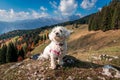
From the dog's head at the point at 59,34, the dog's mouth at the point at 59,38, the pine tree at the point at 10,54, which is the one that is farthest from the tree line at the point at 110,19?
the dog's mouth at the point at 59,38

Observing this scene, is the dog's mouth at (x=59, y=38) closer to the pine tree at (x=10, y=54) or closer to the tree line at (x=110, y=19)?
the tree line at (x=110, y=19)

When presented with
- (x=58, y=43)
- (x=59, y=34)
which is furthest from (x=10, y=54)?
(x=59, y=34)

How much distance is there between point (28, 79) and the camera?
1454 centimetres

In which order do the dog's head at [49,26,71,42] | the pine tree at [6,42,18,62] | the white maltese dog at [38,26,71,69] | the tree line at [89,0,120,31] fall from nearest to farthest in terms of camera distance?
the dog's head at [49,26,71,42]
the white maltese dog at [38,26,71,69]
the tree line at [89,0,120,31]
the pine tree at [6,42,18,62]

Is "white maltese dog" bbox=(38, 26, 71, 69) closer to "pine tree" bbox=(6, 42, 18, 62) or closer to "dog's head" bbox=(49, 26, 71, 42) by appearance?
"dog's head" bbox=(49, 26, 71, 42)

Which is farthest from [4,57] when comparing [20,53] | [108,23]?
[108,23]

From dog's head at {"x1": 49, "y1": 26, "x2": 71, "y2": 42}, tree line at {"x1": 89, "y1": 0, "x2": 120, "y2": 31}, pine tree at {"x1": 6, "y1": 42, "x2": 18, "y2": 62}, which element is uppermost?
tree line at {"x1": 89, "y1": 0, "x2": 120, "y2": 31}

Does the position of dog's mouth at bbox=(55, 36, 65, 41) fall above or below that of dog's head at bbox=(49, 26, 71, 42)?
below

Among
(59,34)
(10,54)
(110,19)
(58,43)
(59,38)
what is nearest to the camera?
(59,34)

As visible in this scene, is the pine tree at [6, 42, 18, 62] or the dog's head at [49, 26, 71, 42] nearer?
the dog's head at [49, 26, 71, 42]

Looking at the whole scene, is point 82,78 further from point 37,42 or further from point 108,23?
point 37,42

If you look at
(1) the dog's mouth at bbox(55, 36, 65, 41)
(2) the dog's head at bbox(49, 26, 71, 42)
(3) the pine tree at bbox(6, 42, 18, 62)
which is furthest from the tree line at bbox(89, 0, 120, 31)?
(1) the dog's mouth at bbox(55, 36, 65, 41)

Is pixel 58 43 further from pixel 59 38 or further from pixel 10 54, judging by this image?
pixel 10 54

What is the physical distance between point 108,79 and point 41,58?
238 inches
